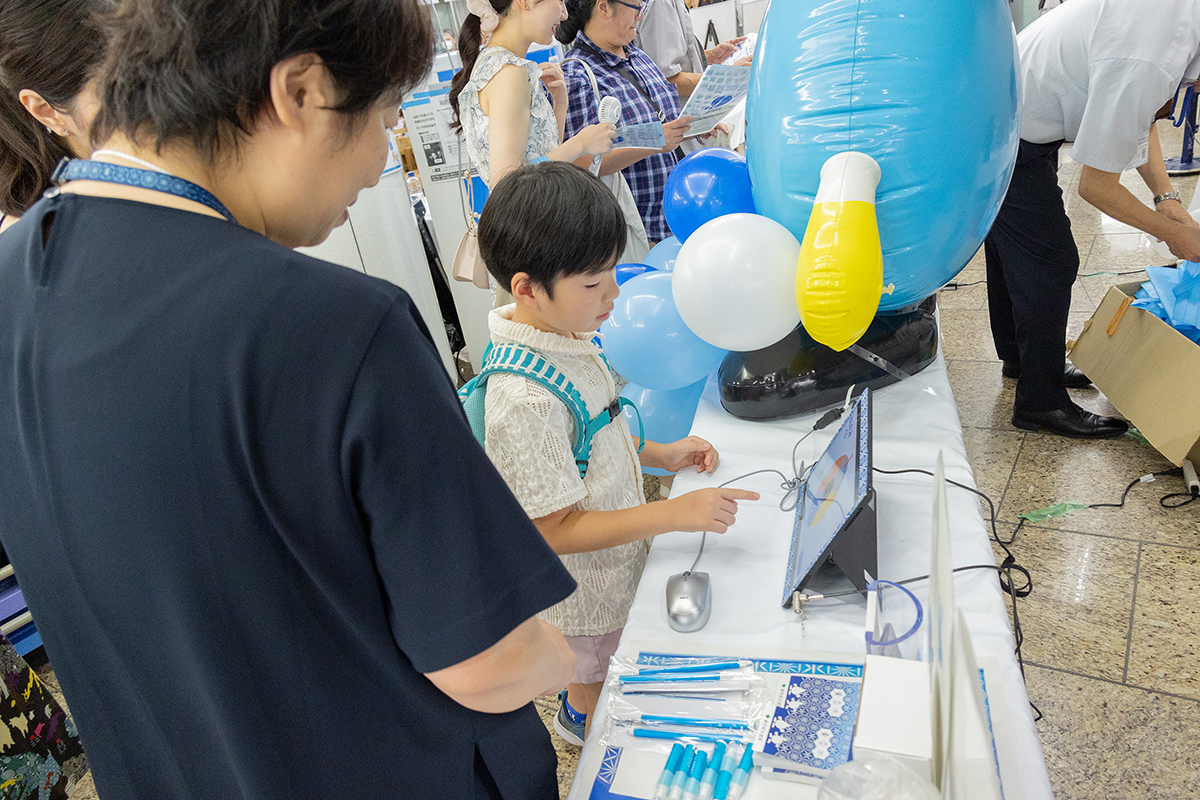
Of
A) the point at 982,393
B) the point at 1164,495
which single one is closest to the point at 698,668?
the point at 1164,495

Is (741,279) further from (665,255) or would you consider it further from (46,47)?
(46,47)

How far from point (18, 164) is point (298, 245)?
0.92m

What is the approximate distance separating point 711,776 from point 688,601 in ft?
0.84

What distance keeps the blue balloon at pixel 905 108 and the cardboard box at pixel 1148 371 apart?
106cm

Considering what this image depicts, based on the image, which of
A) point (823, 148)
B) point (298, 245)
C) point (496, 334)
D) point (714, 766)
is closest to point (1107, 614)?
point (823, 148)

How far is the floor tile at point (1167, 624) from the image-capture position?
154 cm

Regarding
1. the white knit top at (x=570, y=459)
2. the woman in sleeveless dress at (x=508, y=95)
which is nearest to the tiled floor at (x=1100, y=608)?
the white knit top at (x=570, y=459)

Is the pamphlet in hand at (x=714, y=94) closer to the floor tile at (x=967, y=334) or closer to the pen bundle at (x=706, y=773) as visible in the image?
the pen bundle at (x=706, y=773)

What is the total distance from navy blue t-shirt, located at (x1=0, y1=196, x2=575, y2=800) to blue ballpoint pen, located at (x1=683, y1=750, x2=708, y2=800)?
321 mm

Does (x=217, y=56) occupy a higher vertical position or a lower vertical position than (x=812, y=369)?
higher

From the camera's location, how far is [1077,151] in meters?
1.87

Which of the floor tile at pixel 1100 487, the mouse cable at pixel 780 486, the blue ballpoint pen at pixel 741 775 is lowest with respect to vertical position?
the floor tile at pixel 1100 487

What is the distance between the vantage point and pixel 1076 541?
6.30 ft

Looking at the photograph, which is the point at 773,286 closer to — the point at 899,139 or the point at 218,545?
the point at 899,139
